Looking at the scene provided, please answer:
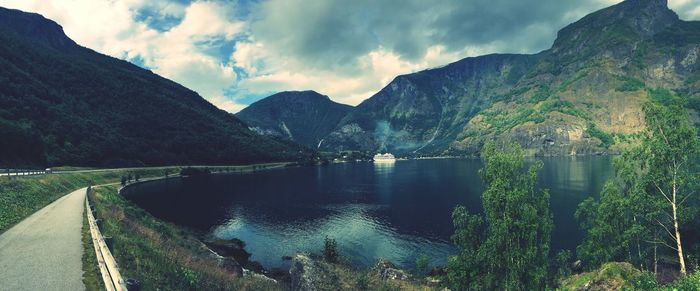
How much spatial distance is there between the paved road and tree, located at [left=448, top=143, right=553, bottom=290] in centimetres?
3403

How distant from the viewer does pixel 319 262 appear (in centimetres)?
5150

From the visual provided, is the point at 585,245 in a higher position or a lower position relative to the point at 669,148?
lower

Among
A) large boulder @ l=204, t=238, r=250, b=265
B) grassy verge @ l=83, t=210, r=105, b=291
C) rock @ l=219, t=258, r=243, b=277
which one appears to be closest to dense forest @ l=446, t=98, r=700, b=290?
rock @ l=219, t=258, r=243, b=277

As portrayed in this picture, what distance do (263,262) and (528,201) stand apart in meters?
44.9

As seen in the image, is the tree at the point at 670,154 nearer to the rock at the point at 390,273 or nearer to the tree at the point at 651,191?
the tree at the point at 651,191

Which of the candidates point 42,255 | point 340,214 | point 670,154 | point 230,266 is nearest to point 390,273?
point 230,266

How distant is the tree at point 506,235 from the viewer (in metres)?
37.3

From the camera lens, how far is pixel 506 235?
37.3 metres

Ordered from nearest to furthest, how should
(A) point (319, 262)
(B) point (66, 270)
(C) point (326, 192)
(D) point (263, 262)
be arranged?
(B) point (66, 270) → (A) point (319, 262) → (D) point (263, 262) → (C) point (326, 192)

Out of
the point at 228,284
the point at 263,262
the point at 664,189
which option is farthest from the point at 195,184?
the point at 664,189

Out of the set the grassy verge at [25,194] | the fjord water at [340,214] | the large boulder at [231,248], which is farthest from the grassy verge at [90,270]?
the fjord water at [340,214]

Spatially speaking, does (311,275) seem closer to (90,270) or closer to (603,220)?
(90,270)

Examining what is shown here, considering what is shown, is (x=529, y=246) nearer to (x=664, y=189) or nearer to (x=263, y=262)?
(x=664, y=189)

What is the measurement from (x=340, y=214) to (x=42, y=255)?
83873 mm
